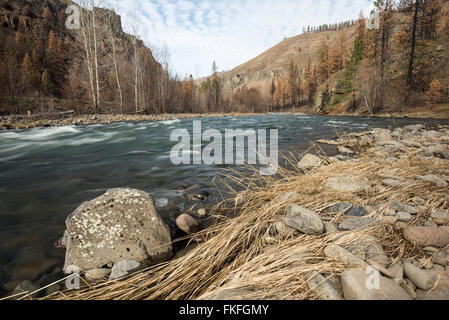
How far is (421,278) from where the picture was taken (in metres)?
0.96

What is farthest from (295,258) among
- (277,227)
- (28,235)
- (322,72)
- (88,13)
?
(322,72)

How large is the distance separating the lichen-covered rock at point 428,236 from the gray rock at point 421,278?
385 millimetres

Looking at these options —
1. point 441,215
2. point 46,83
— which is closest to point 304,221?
point 441,215

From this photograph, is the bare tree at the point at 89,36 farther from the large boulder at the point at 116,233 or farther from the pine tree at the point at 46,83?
the pine tree at the point at 46,83

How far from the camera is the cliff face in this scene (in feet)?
392

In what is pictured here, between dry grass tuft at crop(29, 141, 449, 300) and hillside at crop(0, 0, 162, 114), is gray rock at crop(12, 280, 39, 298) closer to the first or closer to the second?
dry grass tuft at crop(29, 141, 449, 300)

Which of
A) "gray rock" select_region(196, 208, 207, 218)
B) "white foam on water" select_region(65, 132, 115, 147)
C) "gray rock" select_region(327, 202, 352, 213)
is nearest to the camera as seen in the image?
"gray rock" select_region(327, 202, 352, 213)

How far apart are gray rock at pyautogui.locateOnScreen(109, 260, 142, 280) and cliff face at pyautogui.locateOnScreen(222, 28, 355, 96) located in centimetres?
11586

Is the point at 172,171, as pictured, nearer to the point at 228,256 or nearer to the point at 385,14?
the point at 228,256

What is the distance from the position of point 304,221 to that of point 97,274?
1.67 metres

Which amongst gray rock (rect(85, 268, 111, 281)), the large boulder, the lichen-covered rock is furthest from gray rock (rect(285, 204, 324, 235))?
gray rock (rect(85, 268, 111, 281))

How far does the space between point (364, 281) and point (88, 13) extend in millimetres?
22136

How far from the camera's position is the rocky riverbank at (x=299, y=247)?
3.22 ft

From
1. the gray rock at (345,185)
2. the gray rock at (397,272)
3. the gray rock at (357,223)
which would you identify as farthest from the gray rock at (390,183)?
the gray rock at (397,272)
